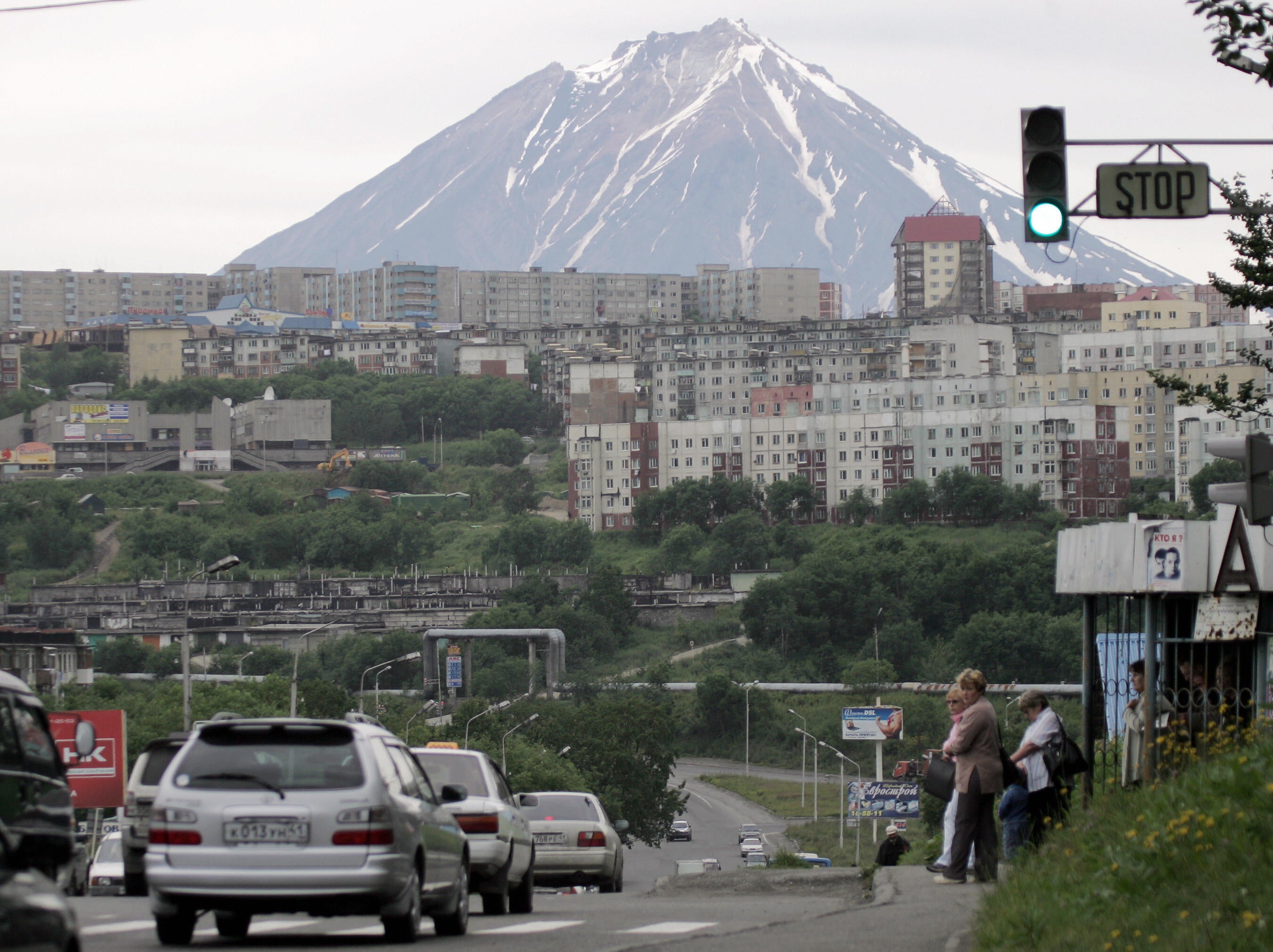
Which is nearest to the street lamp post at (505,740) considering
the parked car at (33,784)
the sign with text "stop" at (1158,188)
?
the sign with text "stop" at (1158,188)

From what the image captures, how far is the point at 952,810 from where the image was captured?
16.2 m

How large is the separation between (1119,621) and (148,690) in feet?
326

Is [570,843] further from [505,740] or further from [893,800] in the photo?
[505,740]

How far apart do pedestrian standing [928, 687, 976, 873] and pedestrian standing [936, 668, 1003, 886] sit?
0.18 feet

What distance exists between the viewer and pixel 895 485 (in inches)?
6132

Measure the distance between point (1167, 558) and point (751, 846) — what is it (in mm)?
55063

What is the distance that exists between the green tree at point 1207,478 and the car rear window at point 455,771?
361 ft

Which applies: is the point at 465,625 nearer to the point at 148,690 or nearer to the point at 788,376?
the point at 148,690

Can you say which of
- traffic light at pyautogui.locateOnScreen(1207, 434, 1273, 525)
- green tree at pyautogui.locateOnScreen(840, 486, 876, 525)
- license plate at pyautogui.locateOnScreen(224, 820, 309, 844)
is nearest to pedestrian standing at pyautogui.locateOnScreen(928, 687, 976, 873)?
traffic light at pyautogui.locateOnScreen(1207, 434, 1273, 525)

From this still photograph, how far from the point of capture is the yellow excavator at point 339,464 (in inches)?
7047

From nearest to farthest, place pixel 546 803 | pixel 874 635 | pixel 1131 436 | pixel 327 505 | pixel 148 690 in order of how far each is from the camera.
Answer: pixel 546 803, pixel 148 690, pixel 874 635, pixel 1131 436, pixel 327 505

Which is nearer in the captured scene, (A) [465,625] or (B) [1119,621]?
(B) [1119,621]

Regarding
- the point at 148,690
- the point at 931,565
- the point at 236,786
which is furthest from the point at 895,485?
the point at 236,786

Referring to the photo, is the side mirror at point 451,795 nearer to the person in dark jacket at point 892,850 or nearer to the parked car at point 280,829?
the parked car at point 280,829
